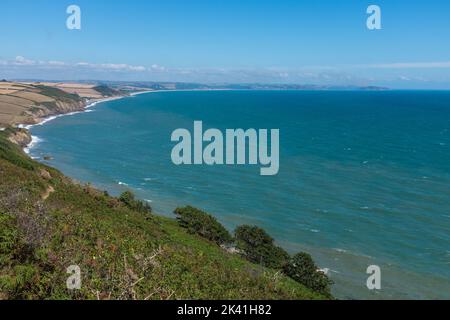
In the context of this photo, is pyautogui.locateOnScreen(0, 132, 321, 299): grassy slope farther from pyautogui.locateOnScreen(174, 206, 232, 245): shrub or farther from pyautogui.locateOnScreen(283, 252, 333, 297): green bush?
pyautogui.locateOnScreen(174, 206, 232, 245): shrub

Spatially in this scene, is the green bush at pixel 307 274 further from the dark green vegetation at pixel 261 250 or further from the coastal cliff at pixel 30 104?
the coastal cliff at pixel 30 104

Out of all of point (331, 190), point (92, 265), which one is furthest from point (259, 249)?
point (331, 190)

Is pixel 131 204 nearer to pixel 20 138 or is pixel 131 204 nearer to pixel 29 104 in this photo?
pixel 20 138

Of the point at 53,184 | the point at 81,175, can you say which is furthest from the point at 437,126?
the point at 53,184

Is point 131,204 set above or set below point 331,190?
above

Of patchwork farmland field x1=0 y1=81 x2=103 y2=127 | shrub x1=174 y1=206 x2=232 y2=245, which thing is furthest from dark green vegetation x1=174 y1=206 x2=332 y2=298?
patchwork farmland field x1=0 y1=81 x2=103 y2=127
